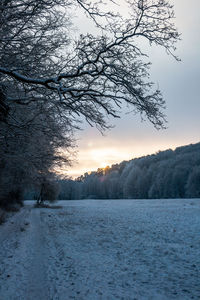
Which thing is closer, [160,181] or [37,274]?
[37,274]

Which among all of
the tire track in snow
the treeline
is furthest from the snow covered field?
the treeline

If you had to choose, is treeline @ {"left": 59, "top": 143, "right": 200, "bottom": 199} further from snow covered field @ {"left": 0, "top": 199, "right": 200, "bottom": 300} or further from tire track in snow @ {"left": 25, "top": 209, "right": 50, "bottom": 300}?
tire track in snow @ {"left": 25, "top": 209, "right": 50, "bottom": 300}

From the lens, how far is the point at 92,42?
6.00 metres

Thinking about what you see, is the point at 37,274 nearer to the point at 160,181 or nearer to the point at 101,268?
the point at 101,268

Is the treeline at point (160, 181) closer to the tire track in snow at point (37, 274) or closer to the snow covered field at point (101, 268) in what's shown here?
the snow covered field at point (101, 268)

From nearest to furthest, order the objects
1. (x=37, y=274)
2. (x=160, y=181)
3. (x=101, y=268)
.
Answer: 1. (x=37, y=274)
2. (x=101, y=268)
3. (x=160, y=181)

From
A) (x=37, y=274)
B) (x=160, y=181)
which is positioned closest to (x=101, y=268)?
(x=37, y=274)

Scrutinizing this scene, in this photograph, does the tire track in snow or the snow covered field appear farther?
the snow covered field

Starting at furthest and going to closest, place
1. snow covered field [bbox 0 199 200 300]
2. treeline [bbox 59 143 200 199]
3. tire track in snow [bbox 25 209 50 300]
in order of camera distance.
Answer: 1. treeline [bbox 59 143 200 199]
2. snow covered field [bbox 0 199 200 300]
3. tire track in snow [bbox 25 209 50 300]

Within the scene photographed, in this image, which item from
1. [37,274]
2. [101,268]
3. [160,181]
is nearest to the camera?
[37,274]

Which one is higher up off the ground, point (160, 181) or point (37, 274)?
point (160, 181)

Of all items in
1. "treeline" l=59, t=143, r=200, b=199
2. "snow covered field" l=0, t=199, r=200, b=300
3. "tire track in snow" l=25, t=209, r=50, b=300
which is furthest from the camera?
"treeline" l=59, t=143, r=200, b=199

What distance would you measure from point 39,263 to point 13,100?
4.21 m

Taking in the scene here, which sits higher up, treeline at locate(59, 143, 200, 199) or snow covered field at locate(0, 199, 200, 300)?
treeline at locate(59, 143, 200, 199)
